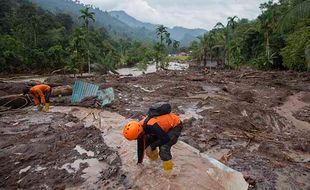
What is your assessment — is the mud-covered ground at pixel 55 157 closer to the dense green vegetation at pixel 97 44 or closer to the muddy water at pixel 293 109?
the muddy water at pixel 293 109

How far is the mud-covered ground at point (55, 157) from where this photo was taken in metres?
5.58

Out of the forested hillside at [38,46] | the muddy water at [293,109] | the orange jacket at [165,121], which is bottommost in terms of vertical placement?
the muddy water at [293,109]

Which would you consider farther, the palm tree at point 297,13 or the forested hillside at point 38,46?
the forested hillside at point 38,46

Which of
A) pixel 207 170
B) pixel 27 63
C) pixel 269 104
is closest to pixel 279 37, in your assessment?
pixel 269 104

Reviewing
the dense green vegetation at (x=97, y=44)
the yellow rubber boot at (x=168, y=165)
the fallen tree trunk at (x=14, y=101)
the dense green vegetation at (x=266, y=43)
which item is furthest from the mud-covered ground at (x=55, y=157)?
the dense green vegetation at (x=97, y=44)

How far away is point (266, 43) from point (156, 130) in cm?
3979

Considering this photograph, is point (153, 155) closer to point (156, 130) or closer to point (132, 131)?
point (156, 130)

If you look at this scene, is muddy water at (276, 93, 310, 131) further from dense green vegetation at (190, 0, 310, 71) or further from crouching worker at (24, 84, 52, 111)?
crouching worker at (24, 84, 52, 111)

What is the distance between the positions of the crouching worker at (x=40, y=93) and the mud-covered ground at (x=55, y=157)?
5.14 ft

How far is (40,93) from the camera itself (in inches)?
430

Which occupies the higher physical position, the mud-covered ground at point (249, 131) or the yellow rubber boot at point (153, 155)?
the yellow rubber boot at point (153, 155)

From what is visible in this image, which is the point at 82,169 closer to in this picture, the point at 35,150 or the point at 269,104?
the point at 35,150

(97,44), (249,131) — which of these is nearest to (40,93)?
(249,131)

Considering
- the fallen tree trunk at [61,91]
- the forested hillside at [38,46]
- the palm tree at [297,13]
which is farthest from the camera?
the forested hillside at [38,46]
